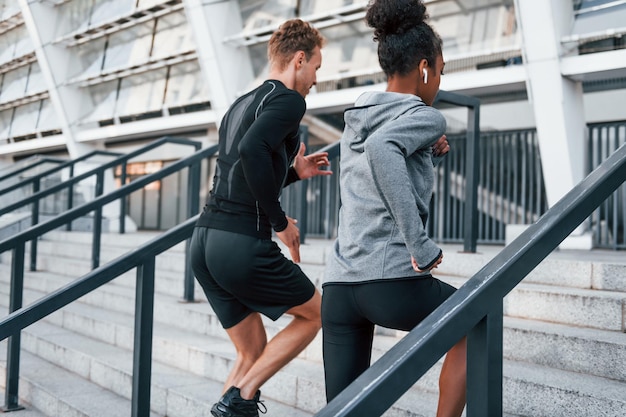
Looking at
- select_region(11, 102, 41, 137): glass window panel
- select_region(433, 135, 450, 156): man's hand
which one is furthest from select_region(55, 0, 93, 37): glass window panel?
select_region(433, 135, 450, 156): man's hand

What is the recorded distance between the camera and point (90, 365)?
158 inches

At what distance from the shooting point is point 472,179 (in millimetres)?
4242

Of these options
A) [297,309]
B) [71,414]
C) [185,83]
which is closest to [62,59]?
[185,83]

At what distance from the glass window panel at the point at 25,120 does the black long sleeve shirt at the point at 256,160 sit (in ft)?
63.3

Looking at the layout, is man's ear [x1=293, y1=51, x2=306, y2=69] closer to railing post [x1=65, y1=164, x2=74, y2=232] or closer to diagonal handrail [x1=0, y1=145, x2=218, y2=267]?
diagonal handrail [x1=0, y1=145, x2=218, y2=267]

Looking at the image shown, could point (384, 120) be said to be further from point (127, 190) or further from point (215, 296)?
point (127, 190)

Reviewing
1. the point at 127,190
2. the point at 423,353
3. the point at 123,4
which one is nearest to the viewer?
the point at 423,353

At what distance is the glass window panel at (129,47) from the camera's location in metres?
15.7

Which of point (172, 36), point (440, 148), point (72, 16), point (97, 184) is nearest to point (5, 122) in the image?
point (72, 16)

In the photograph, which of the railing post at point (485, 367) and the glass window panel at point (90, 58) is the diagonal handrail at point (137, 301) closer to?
the railing post at point (485, 367)

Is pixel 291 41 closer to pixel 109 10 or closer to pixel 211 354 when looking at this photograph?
pixel 211 354

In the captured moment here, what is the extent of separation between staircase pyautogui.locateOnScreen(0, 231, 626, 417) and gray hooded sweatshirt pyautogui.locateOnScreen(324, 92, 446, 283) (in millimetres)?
1108

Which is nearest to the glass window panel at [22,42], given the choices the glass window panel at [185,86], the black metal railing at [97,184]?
the glass window panel at [185,86]

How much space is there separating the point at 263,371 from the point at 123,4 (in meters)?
15.4
